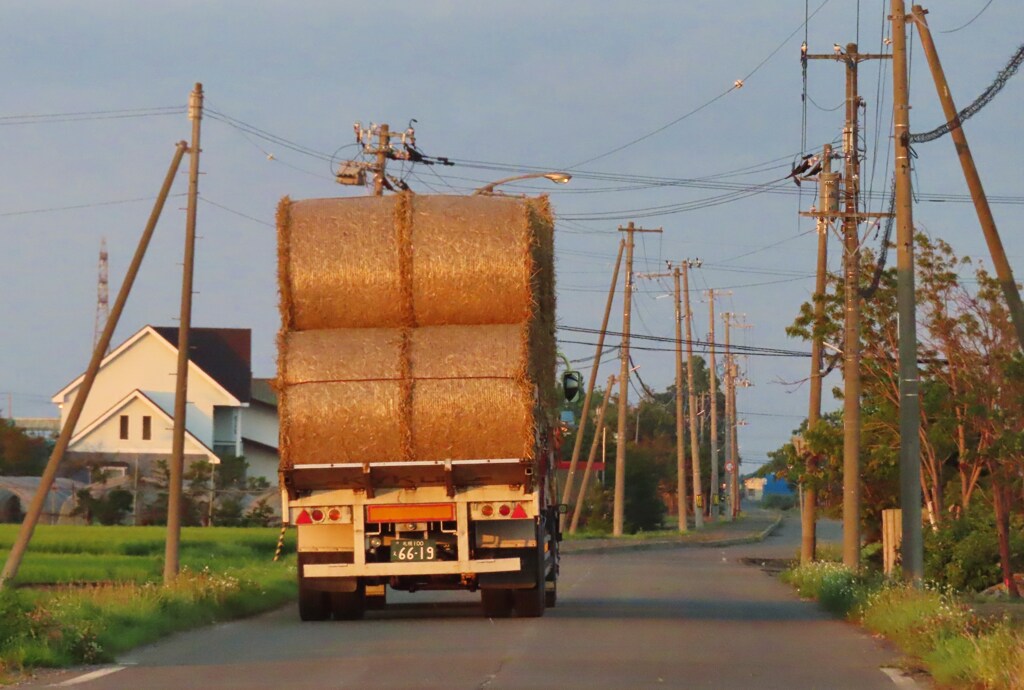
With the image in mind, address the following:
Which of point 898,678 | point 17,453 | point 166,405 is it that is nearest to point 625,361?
point 166,405

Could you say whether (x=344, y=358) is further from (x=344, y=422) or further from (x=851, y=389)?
(x=851, y=389)

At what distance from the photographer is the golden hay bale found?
15148mm

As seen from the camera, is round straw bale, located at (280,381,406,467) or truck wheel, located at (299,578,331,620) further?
truck wheel, located at (299,578,331,620)

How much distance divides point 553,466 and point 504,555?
6.84ft

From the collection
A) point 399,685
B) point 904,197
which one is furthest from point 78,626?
point 904,197

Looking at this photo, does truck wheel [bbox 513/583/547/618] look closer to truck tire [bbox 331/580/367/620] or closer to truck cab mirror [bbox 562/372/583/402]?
truck tire [bbox 331/580/367/620]

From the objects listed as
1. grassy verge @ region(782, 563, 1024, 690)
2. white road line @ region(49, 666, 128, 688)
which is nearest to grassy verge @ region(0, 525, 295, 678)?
→ white road line @ region(49, 666, 128, 688)

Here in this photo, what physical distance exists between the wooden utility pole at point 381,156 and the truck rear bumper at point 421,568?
1841 cm

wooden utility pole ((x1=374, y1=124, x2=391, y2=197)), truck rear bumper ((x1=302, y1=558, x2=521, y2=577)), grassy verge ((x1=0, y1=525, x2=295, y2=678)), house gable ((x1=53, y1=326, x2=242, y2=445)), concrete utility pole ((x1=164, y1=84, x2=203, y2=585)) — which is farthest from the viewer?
house gable ((x1=53, y1=326, x2=242, y2=445))

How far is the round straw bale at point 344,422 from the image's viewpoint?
14.9 metres

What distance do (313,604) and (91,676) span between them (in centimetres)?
544

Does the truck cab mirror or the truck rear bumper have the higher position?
the truck cab mirror

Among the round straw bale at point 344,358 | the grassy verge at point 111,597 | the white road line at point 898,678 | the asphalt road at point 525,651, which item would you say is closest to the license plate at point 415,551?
the asphalt road at point 525,651

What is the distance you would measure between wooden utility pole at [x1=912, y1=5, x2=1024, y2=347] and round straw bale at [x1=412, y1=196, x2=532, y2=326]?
16.7 ft
